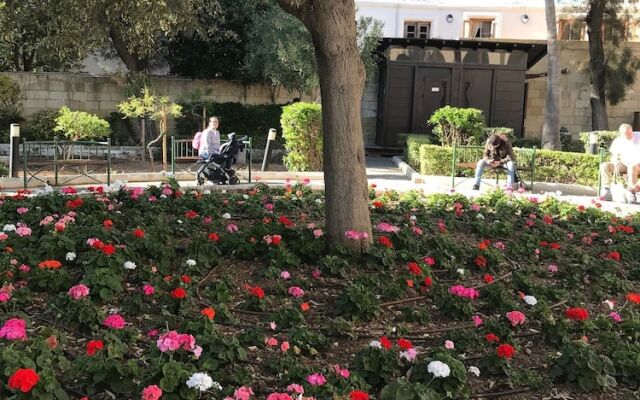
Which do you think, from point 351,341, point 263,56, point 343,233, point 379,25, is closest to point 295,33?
point 263,56

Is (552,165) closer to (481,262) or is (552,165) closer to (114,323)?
(481,262)

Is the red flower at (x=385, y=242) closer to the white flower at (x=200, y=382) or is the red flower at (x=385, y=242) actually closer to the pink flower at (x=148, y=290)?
the pink flower at (x=148, y=290)

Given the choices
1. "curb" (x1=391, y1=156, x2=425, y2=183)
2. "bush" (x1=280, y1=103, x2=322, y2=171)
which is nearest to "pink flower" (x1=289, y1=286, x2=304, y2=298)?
"curb" (x1=391, y1=156, x2=425, y2=183)

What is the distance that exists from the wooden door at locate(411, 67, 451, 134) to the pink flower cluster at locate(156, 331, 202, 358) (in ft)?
57.6

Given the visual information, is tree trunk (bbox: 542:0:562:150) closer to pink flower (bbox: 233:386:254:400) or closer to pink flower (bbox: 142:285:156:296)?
pink flower (bbox: 142:285:156:296)

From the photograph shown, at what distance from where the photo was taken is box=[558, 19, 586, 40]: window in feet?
70.4

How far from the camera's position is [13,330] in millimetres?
2713

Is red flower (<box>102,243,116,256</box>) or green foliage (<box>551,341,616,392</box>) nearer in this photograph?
green foliage (<box>551,341,616,392</box>)

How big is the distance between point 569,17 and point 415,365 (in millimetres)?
21296

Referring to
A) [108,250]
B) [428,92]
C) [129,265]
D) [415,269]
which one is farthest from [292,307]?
[428,92]

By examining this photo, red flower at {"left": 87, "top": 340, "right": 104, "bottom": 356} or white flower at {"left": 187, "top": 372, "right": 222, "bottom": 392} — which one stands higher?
red flower at {"left": 87, "top": 340, "right": 104, "bottom": 356}

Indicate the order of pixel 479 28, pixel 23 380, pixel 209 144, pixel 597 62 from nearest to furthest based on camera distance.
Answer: pixel 23 380, pixel 209 144, pixel 597 62, pixel 479 28

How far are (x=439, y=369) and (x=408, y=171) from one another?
11.7 meters

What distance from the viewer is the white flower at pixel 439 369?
2.59 metres
